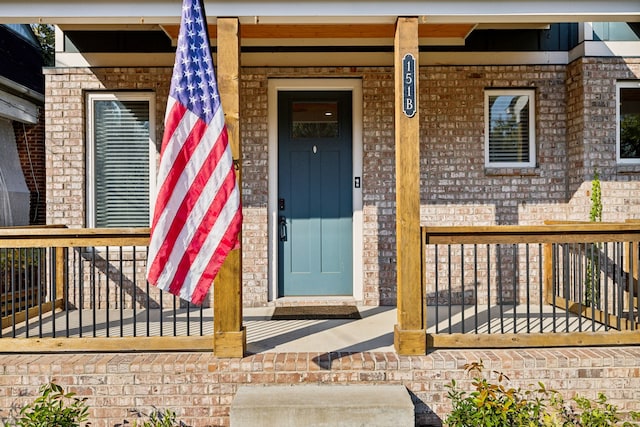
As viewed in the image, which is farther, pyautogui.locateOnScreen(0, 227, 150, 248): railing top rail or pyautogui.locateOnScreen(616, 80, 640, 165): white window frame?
pyautogui.locateOnScreen(616, 80, 640, 165): white window frame

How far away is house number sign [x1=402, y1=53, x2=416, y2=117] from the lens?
3611mm

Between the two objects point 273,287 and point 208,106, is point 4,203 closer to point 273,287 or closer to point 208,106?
point 273,287

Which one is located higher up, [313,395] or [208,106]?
[208,106]

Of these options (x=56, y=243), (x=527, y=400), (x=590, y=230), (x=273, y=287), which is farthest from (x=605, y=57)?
(x=56, y=243)

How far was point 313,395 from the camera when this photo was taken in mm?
3219

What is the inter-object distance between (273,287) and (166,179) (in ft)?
8.16

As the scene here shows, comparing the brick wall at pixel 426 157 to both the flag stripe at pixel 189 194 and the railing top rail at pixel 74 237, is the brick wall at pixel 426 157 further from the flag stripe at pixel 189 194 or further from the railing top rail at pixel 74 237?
the flag stripe at pixel 189 194

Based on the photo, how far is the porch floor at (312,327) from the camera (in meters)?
3.75

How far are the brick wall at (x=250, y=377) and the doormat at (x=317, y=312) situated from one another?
3.74 feet

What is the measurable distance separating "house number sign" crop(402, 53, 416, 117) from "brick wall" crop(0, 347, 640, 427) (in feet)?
6.10

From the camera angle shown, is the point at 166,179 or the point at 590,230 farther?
the point at 590,230

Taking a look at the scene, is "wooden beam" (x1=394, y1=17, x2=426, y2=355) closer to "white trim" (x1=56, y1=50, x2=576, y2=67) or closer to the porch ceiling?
the porch ceiling

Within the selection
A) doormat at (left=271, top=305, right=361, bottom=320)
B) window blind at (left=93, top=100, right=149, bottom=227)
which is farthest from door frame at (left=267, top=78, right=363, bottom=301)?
window blind at (left=93, top=100, right=149, bottom=227)

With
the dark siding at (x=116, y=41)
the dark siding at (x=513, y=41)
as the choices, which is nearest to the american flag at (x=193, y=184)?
the dark siding at (x=116, y=41)
